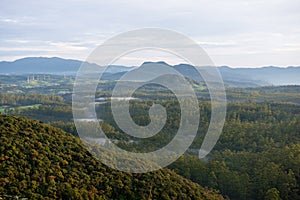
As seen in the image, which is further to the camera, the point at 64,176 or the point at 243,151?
the point at 243,151

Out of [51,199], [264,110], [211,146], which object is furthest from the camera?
[264,110]

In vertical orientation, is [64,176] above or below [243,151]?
above

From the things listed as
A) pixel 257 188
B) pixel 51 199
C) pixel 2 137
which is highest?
pixel 2 137

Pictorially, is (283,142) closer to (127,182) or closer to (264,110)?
(264,110)

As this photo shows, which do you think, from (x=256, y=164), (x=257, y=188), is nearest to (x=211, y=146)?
(x=256, y=164)

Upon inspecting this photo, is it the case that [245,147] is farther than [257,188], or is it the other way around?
[245,147]

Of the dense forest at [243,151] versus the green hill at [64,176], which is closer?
the green hill at [64,176]

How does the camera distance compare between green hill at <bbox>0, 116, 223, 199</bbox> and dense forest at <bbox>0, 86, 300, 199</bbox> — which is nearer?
green hill at <bbox>0, 116, 223, 199</bbox>

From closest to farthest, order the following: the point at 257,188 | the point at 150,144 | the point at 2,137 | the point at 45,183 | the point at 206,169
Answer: the point at 45,183 < the point at 2,137 < the point at 257,188 < the point at 206,169 < the point at 150,144
